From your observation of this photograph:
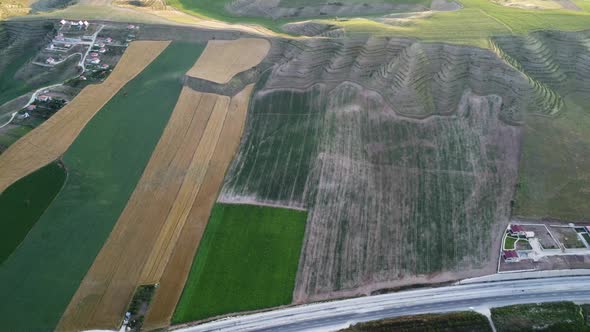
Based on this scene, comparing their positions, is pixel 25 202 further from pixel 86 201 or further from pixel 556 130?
pixel 556 130

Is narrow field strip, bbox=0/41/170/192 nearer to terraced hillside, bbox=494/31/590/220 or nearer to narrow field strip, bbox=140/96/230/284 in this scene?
narrow field strip, bbox=140/96/230/284

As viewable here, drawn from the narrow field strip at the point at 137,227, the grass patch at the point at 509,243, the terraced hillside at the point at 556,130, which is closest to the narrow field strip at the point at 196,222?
the narrow field strip at the point at 137,227

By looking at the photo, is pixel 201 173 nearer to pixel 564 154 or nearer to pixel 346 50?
pixel 346 50

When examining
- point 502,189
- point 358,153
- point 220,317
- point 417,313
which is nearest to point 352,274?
point 417,313

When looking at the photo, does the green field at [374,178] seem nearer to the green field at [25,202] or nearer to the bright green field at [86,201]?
the bright green field at [86,201]

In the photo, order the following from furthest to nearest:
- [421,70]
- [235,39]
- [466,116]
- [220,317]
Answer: [235,39] < [421,70] < [466,116] < [220,317]

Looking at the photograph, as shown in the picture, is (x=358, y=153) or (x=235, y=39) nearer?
(x=358, y=153)

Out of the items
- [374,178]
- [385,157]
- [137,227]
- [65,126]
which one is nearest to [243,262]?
[137,227]
